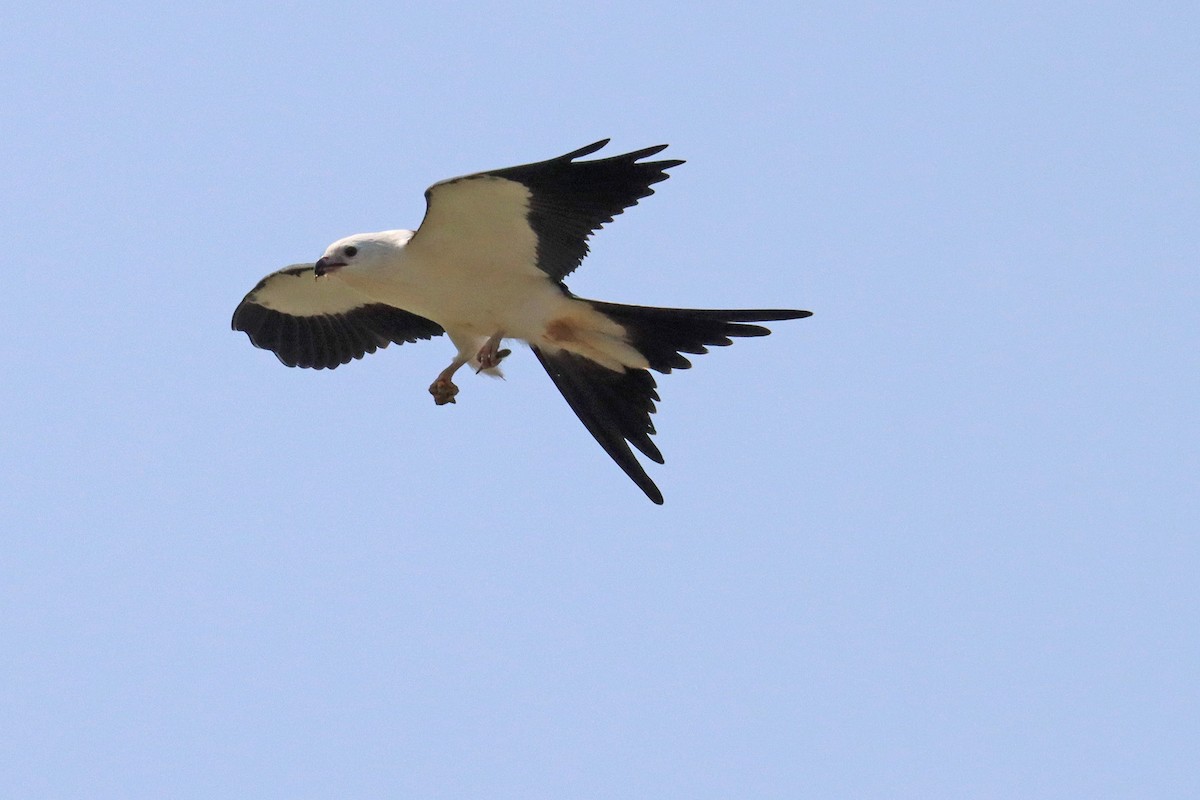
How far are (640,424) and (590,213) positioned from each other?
4.82 feet

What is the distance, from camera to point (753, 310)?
30.0 feet

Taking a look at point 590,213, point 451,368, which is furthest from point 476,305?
point 590,213

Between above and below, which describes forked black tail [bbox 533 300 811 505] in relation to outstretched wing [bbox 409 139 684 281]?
below

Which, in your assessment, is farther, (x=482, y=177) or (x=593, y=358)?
(x=593, y=358)

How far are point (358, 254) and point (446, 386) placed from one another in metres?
1.03

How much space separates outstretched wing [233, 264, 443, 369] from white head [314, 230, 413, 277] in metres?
1.24

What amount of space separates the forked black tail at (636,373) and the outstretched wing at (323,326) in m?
1.33

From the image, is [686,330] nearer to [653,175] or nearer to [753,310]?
[753,310]

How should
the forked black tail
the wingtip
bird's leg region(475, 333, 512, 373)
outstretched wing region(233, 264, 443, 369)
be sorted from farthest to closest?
outstretched wing region(233, 264, 443, 369)
bird's leg region(475, 333, 512, 373)
the forked black tail
the wingtip

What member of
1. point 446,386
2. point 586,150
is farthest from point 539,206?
point 446,386

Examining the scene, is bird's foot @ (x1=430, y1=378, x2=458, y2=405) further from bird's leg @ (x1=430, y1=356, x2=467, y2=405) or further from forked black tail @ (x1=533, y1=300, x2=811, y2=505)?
forked black tail @ (x1=533, y1=300, x2=811, y2=505)

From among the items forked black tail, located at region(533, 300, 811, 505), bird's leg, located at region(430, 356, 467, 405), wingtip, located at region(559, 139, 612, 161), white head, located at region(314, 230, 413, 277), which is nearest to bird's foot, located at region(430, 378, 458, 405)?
bird's leg, located at region(430, 356, 467, 405)

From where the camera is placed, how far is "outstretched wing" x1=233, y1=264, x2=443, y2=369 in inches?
423

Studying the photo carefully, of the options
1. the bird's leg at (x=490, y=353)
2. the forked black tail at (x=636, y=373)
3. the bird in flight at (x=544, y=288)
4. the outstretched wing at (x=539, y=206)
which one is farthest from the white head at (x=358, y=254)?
the forked black tail at (x=636, y=373)
